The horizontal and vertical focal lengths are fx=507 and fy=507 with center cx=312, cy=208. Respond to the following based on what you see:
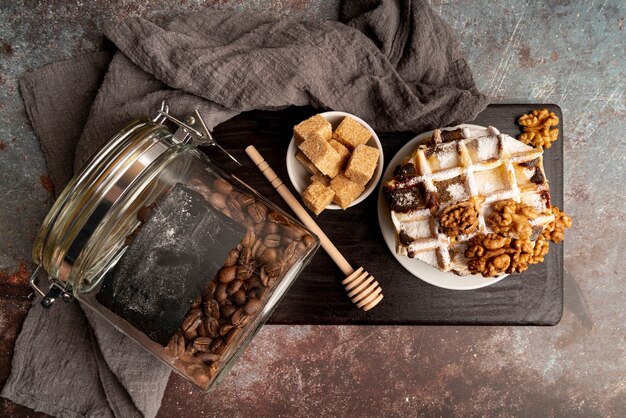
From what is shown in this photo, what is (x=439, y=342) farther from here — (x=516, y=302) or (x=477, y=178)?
(x=477, y=178)

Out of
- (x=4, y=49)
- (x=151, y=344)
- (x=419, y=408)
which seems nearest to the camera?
(x=151, y=344)

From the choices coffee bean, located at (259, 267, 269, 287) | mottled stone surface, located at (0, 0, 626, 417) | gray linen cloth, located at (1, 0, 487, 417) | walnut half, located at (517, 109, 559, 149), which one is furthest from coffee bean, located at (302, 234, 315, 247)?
walnut half, located at (517, 109, 559, 149)

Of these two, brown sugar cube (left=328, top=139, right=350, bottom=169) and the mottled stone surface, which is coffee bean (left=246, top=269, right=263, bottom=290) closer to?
brown sugar cube (left=328, top=139, right=350, bottom=169)

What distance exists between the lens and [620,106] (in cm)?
141

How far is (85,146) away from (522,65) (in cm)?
115

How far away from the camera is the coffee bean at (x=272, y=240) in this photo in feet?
3.44

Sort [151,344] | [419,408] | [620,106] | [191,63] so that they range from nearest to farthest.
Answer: [151,344] < [191,63] < [620,106] < [419,408]

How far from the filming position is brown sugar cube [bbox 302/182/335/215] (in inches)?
44.7

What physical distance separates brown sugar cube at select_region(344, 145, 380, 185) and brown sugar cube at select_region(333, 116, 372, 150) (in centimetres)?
3

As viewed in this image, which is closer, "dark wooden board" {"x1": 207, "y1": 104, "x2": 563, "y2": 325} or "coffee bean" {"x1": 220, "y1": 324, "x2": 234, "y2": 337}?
"coffee bean" {"x1": 220, "y1": 324, "x2": 234, "y2": 337}

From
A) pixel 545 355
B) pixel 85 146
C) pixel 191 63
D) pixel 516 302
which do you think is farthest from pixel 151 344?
pixel 545 355

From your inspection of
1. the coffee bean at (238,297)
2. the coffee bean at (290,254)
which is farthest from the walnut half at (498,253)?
the coffee bean at (238,297)

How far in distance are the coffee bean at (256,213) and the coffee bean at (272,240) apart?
4 centimetres

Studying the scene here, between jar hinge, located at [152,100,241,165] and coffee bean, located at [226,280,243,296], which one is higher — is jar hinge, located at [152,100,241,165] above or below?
above
